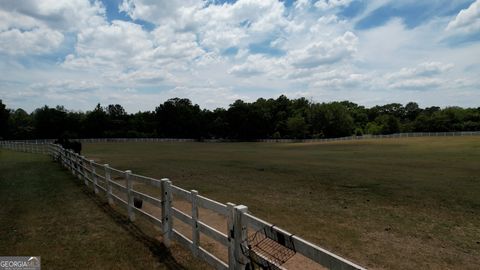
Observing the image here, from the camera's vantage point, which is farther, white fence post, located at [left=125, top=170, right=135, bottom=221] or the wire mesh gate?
white fence post, located at [left=125, top=170, right=135, bottom=221]

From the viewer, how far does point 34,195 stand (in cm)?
1293

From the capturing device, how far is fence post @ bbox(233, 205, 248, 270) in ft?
Result: 15.3

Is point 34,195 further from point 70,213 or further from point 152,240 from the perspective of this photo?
point 152,240

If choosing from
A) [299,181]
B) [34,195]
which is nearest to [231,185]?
[299,181]

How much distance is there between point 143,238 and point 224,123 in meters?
94.8

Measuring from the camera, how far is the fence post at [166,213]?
708cm

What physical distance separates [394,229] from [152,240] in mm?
5456

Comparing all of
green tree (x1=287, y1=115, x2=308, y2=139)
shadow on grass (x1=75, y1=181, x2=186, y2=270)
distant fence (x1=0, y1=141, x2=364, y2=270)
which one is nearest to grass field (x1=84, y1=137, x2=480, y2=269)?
distant fence (x1=0, y1=141, x2=364, y2=270)

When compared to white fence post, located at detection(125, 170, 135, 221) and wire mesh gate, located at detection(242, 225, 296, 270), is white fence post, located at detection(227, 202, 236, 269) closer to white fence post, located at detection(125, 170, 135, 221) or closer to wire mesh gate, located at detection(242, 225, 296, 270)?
wire mesh gate, located at detection(242, 225, 296, 270)

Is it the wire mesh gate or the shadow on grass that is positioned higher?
the wire mesh gate

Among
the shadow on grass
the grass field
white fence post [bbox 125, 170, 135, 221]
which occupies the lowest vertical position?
the grass field

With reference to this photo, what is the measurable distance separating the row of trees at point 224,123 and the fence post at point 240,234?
94.1m

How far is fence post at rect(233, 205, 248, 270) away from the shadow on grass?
1.81m

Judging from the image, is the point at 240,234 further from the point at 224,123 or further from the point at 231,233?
the point at 224,123
